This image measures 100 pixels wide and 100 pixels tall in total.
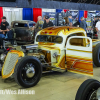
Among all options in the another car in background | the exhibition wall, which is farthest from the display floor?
the exhibition wall

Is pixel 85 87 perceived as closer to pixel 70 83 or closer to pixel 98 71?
pixel 70 83

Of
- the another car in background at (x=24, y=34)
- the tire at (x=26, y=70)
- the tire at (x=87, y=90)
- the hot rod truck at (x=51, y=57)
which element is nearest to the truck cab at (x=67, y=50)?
the hot rod truck at (x=51, y=57)

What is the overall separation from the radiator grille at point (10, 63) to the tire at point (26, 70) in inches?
18.8

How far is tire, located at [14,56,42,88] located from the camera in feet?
13.5

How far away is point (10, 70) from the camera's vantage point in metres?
4.57

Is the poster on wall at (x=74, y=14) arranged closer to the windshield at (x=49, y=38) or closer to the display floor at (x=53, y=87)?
the windshield at (x=49, y=38)

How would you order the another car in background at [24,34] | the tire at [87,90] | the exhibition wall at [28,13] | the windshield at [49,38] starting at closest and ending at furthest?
the tire at [87,90] → the windshield at [49,38] → the another car in background at [24,34] → the exhibition wall at [28,13]

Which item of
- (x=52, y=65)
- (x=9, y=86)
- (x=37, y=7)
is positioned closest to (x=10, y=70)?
(x=9, y=86)

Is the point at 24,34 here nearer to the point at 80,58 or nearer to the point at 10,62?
the point at 10,62

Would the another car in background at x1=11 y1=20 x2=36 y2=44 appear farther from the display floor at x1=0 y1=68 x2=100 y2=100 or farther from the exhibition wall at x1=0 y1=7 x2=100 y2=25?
the display floor at x1=0 y1=68 x2=100 y2=100

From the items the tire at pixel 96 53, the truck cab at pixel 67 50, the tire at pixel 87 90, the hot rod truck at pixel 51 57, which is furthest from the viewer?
the tire at pixel 96 53

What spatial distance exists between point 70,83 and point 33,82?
41.4 inches

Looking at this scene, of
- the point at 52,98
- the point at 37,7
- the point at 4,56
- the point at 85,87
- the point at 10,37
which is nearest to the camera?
the point at 85,87

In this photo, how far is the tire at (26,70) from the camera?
4.13m
